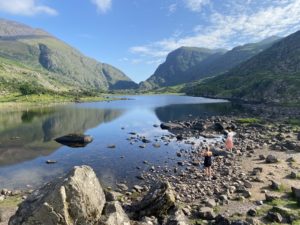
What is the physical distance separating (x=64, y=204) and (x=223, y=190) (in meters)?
20.1

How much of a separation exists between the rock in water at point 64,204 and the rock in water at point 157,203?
6724 millimetres

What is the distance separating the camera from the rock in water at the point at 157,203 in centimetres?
2753

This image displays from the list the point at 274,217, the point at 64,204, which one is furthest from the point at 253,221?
the point at 64,204

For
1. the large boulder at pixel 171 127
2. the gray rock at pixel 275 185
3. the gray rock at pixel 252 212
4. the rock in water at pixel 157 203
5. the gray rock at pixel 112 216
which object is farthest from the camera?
the large boulder at pixel 171 127

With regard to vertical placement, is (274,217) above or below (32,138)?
above

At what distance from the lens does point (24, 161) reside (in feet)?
180

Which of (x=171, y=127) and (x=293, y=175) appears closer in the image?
(x=293, y=175)

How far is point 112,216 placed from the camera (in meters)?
21.0

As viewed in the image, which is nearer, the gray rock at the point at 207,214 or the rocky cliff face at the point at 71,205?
the rocky cliff face at the point at 71,205

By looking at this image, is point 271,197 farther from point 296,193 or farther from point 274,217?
point 274,217

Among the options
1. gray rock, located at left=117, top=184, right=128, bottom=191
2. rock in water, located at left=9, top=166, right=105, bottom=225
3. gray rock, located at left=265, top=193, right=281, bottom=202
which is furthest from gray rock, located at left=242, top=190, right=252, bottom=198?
rock in water, located at left=9, top=166, right=105, bottom=225

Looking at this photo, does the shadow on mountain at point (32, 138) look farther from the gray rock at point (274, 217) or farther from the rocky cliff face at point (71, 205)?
the gray rock at point (274, 217)

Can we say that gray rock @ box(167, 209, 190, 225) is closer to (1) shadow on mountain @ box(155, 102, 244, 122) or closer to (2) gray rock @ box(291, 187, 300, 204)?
(2) gray rock @ box(291, 187, 300, 204)

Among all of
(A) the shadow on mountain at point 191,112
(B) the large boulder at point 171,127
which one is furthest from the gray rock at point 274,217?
(A) the shadow on mountain at point 191,112
